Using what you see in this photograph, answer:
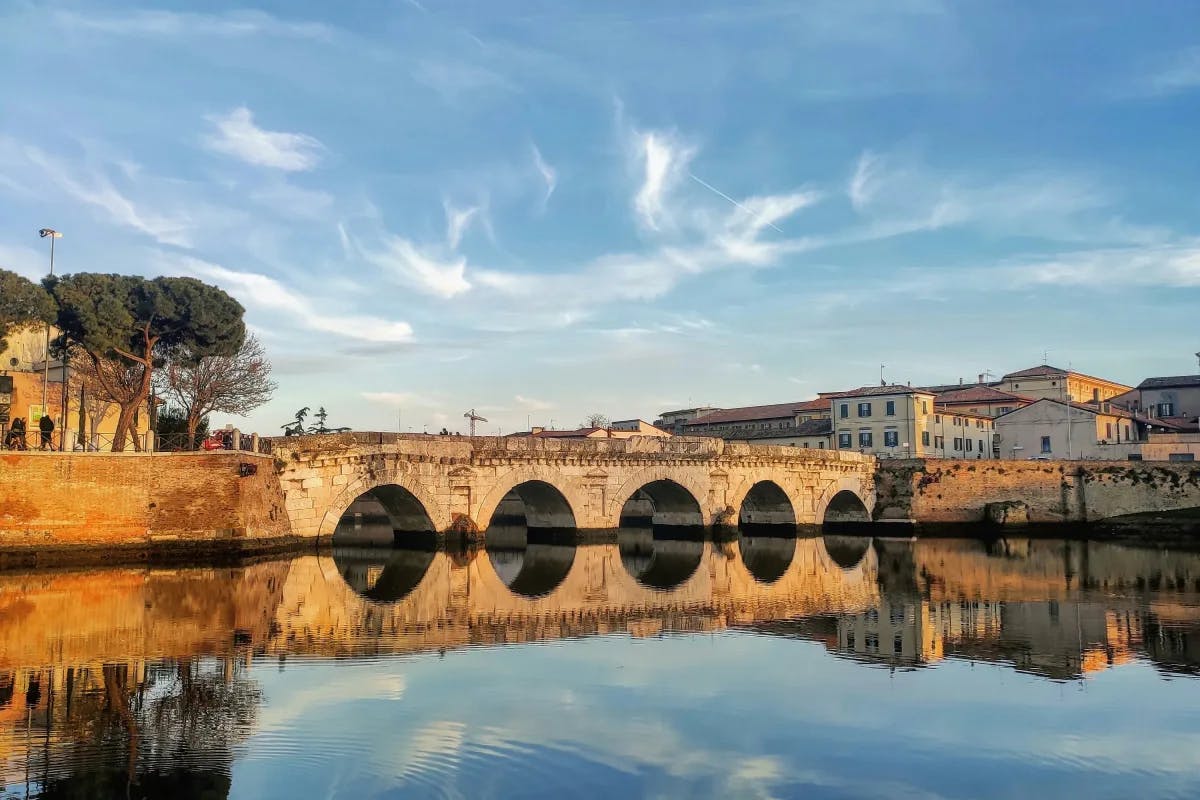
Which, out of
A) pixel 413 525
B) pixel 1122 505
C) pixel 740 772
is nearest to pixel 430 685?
pixel 740 772

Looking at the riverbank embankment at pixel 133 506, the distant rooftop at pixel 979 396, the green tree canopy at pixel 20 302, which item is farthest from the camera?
the distant rooftop at pixel 979 396

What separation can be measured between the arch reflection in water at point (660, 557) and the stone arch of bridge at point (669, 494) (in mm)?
992

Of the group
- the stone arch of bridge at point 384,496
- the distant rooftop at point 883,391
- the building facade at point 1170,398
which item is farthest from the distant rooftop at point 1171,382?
the stone arch of bridge at point 384,496

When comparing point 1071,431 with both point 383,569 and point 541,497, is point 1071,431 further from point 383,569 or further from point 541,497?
point 383,569

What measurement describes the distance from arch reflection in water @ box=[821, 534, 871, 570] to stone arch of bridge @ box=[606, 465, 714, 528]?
5771mm

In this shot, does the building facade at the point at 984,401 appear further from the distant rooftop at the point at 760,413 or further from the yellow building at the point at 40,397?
the yellow building at the point at 40,397

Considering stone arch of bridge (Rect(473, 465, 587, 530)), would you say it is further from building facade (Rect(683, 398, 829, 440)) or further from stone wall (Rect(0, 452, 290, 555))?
building facade (Rect(683, 398, 829, 440))

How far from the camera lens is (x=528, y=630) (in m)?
17.6

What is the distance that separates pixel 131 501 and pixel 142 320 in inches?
331

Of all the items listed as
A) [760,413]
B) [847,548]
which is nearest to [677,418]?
[760,413]

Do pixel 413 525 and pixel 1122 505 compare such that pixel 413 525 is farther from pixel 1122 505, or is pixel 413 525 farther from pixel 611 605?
pixel 1122 505

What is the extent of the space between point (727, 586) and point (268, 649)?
12.9 meters

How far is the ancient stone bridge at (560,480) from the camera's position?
31.5 metres

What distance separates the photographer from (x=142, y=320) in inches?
1309
